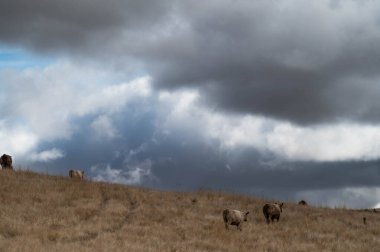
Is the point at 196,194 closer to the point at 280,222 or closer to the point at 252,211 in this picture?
the point at 252,211

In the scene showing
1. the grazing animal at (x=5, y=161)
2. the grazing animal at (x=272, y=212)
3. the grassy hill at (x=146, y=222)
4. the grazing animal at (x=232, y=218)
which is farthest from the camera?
the grazing animal at (x=5, y=161)

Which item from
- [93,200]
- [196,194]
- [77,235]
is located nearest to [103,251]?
[77,235]

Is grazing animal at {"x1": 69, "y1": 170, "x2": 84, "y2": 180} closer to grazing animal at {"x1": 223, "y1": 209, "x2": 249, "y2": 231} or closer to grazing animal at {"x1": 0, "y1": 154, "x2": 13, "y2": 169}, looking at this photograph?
grazing animal at {"x1": 0, "y1": 154, "x2": 13, "y2": 169}

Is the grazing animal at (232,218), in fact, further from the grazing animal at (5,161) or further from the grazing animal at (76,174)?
the grazing animal at (5,161)

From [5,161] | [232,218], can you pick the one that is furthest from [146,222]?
[5,161]

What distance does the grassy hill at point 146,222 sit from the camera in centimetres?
2184

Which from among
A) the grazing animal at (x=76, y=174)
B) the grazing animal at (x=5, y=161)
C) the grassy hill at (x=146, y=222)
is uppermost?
the grazing animal at (x=5, y=161)

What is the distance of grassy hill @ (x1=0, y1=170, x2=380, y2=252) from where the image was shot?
21.8 meters

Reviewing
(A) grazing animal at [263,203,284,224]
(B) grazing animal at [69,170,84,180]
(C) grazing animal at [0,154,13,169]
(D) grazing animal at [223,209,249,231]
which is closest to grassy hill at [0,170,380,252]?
(D) grazing animal at [223,209,249,231]

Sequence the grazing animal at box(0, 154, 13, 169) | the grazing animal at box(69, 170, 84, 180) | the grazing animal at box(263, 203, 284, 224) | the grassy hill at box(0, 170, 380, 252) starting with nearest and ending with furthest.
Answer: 1. the grassy hill at box(0, 170, 380, 252)
2. the grazing animal at box(263, 203, 284, 224)
3. the grazing animal at box(69, 170, 84, 180)
4. the grazing animal at box(0, 154, 13, 169)

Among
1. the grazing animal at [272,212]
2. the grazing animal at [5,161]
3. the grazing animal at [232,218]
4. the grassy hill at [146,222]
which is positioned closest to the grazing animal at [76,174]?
the grassy hill at [146,222]

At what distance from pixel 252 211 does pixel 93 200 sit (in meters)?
10.2

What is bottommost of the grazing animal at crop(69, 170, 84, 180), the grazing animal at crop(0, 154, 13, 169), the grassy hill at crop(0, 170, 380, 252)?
the grassy hill at crop(0, 170, 380, 252)

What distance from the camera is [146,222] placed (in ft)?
89.5
